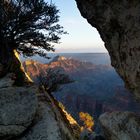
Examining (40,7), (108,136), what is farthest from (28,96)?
(40,7)

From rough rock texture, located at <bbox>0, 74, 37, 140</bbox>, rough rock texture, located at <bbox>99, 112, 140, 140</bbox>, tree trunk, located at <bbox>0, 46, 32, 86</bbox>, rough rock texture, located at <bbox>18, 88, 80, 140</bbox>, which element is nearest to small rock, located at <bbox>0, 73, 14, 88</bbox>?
tree trunk, located at <bbox>0, 46, 32, 86</bbox>

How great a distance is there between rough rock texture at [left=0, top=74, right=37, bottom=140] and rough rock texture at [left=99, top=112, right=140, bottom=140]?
9.68ft

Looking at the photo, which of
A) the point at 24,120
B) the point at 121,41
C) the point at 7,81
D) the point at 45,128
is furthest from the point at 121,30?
the point at 7,81

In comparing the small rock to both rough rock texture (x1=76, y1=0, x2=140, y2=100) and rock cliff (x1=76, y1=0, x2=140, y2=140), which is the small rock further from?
rough rock texture (x1=76, y1=0, x2=140, y2=100)

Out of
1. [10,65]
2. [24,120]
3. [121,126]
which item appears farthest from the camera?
[10,65]

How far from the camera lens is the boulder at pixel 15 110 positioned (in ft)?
36.6

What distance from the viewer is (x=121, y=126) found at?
11641 millimetres

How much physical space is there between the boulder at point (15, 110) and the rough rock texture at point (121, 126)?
2.95 meters

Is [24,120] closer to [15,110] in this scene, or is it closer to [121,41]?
[15,110]

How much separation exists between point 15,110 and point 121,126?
4.02 metres

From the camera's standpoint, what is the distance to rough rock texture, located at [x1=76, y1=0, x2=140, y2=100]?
33.9 feet

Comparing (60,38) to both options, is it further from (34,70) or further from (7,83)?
(34,70)

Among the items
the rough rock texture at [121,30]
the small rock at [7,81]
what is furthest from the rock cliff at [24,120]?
the rough rock texture at [121,30]

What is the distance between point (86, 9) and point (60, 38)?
10.8m
